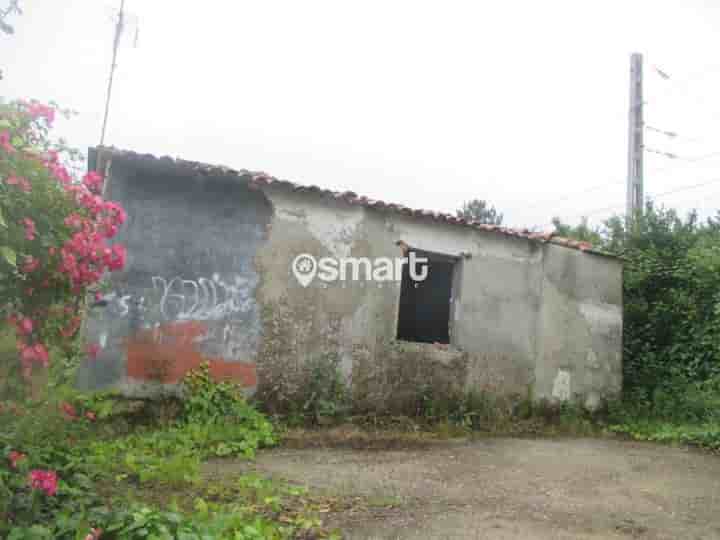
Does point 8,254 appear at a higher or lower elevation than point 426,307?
lower

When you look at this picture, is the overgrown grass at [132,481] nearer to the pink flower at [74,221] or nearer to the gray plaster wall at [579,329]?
the pink flower at [74,221]

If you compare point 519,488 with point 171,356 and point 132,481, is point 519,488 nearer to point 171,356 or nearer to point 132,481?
point 132,481

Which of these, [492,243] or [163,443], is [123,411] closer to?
[163,443]

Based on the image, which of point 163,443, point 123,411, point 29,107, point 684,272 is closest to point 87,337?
point 123,411

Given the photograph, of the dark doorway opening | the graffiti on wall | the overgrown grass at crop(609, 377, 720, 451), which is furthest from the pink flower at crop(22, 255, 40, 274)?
the dark doorway opening

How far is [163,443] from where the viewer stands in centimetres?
561

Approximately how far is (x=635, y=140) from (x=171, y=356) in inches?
423

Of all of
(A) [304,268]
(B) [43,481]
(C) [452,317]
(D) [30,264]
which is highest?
(A) [304,268]

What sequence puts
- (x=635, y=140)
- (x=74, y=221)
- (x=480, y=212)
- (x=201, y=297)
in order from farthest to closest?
(x=480, y=212), (x=635, y=140), (x=201, y=297), (x=74, y=221)

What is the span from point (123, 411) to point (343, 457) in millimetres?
2547

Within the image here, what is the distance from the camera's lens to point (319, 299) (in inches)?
304

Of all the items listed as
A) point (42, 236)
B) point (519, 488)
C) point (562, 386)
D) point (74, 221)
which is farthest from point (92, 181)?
point (562, 386)

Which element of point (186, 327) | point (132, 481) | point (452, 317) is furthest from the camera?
point (452, 317)

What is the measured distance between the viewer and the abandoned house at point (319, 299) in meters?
6.88
